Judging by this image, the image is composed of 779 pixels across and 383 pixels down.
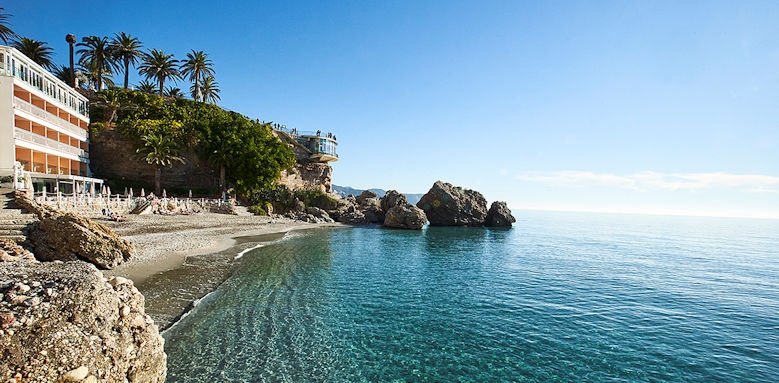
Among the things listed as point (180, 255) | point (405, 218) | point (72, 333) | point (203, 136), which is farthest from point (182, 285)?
point (405, 218)

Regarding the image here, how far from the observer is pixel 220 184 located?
2175 inches

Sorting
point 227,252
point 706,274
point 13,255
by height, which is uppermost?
point 13,255

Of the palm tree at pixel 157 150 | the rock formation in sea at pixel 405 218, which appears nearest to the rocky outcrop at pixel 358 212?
the rock formation in sea at pixel 405 218

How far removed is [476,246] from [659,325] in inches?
1048

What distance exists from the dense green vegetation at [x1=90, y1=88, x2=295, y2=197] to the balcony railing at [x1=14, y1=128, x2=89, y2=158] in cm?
647

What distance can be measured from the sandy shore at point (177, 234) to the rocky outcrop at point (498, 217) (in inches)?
1714

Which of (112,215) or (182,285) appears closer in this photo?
(182,285)

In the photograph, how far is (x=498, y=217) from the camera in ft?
251

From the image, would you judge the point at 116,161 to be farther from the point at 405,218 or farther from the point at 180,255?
the point at 405,218

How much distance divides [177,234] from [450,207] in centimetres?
5057

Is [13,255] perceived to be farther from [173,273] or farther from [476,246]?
[476,246]

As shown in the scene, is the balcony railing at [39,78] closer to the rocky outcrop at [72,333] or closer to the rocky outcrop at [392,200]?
the rocky outcrop at [72,333]

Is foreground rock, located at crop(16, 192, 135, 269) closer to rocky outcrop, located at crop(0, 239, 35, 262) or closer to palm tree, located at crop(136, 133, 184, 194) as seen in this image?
rocky outcrop, located at crop(0, 239, 35, 262)

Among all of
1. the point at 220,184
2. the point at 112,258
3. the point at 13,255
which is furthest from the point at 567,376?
the point at 220,184
